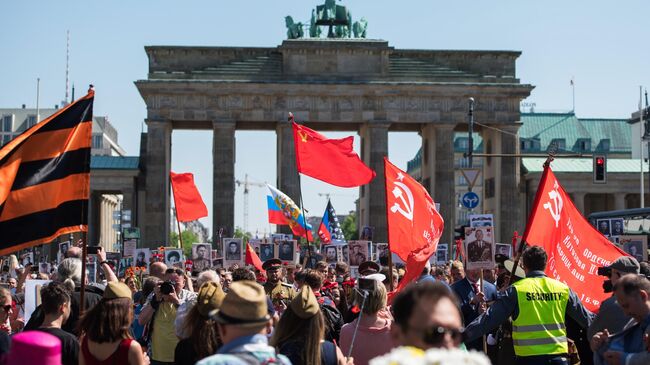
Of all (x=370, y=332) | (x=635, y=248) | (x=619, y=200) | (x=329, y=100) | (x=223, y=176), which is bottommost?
(x=370, y=332)

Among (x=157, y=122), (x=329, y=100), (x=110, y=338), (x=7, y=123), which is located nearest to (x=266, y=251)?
(x=110, y=338)

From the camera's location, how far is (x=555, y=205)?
1289 centimetres

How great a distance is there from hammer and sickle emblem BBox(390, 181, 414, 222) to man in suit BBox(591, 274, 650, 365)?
20.4 ft

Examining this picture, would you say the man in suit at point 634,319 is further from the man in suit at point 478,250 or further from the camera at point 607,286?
the man in suit at point 478,250

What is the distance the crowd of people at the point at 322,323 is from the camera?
5531 mm

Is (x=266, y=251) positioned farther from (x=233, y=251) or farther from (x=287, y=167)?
(x=287, y=167)

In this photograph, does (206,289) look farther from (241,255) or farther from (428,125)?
(428,125)

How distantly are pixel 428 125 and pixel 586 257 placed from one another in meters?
63.7

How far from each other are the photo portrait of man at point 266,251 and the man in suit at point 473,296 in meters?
18.3

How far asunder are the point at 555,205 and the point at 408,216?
2802mm

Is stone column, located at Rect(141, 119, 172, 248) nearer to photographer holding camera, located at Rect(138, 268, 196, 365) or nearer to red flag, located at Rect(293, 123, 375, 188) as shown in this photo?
red flag, located at Rect(293, 123, 375, 188)

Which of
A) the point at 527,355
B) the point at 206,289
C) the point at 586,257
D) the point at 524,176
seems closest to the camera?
the point at 206,289

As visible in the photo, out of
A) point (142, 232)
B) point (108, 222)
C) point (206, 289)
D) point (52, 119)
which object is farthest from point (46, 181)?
point (108, 222)

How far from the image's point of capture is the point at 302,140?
20484 mm
